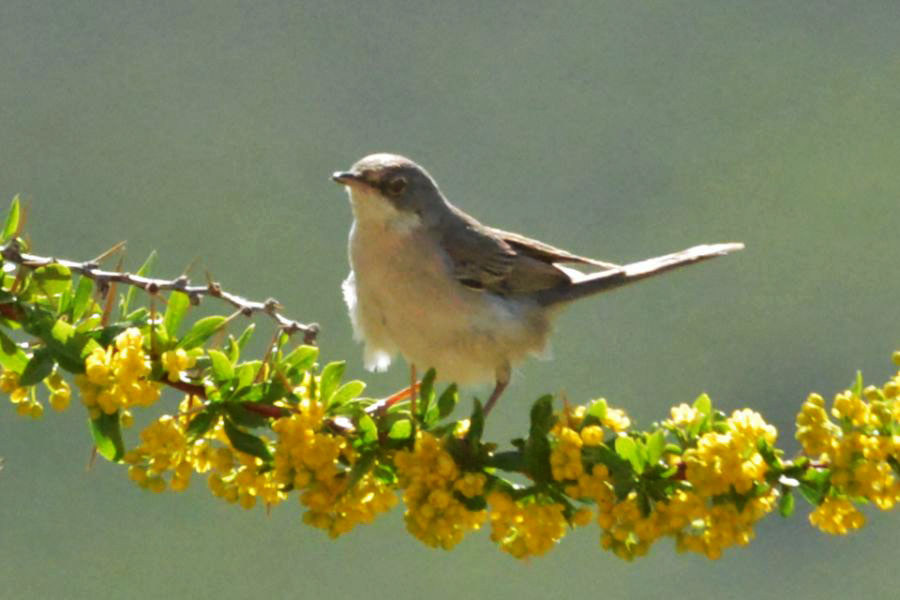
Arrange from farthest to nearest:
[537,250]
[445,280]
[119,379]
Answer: [537,250]
[445,280]
[119,379]

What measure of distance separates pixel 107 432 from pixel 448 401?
0.52 metres

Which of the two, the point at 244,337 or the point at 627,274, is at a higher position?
the point at 244,337

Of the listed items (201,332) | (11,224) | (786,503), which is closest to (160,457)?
(201,332)

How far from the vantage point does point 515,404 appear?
9617 millimetres

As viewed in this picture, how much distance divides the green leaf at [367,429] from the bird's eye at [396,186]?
170cm

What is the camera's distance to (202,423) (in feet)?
6.19

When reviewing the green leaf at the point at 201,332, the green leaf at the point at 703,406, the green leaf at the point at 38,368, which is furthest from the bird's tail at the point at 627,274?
the green leaf at the point at 38,368

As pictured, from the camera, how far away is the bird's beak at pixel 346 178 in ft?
11.0

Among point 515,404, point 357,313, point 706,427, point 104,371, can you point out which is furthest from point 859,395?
point 515,404

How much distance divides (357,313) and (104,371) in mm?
1661

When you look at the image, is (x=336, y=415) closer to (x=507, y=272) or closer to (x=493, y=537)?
(x=493, y=537)

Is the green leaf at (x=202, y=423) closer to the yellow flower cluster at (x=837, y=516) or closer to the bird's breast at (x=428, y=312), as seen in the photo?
the yellow flower cluster at (x=837, y=516)

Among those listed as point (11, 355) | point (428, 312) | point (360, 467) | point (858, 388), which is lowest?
point (428, 312)

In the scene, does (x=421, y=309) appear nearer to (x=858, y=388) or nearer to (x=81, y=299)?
(x=81, y=299)
